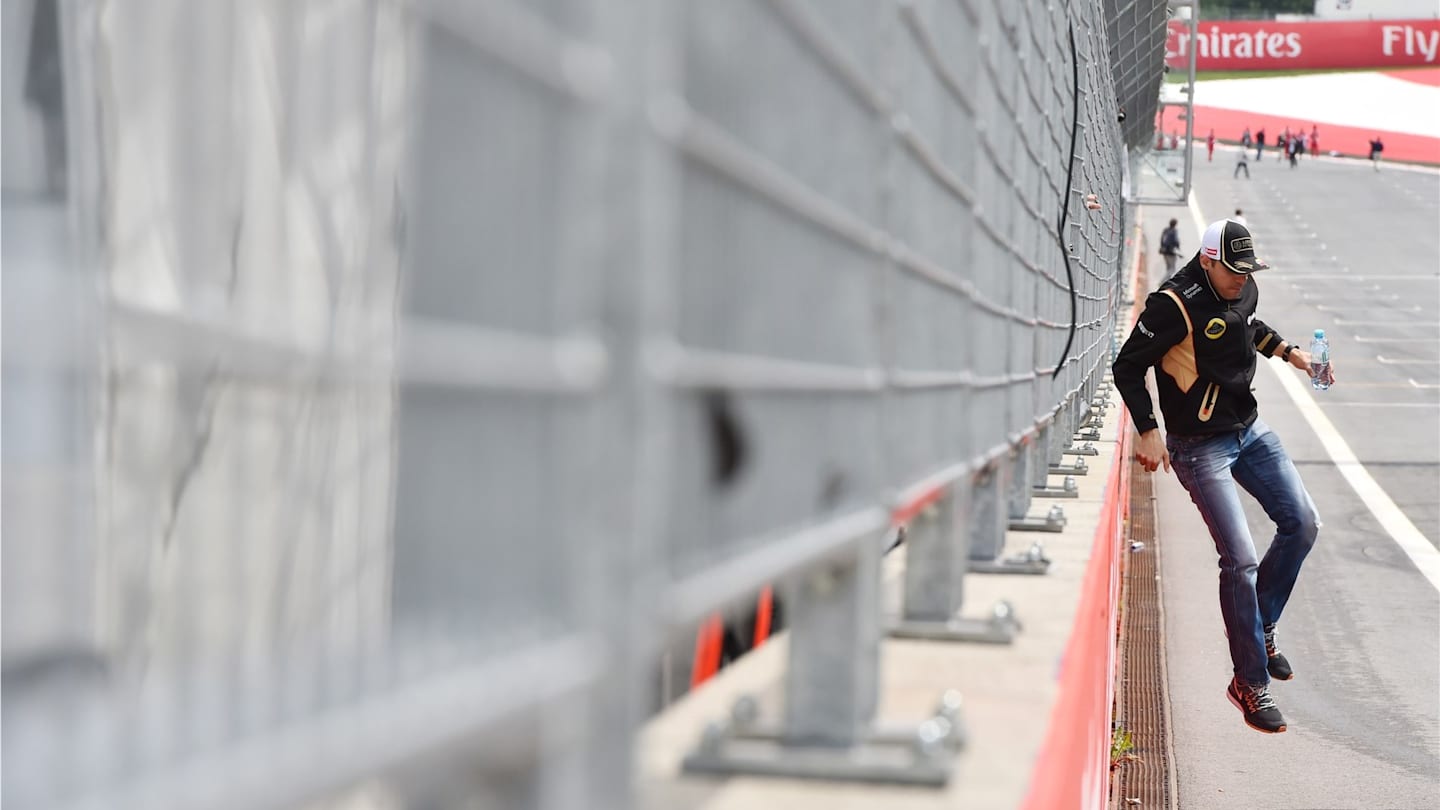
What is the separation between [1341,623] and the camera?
13125mm

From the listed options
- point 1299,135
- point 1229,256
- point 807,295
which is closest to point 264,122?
point 807,295

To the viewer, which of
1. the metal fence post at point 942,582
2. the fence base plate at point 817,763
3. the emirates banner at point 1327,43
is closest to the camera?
the fence base plate at point 817,763

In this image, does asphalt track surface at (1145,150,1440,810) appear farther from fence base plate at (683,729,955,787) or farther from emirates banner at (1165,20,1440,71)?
emirates banner at (1165,20,1440,71)

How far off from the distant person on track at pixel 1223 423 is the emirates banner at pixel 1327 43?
84468mm

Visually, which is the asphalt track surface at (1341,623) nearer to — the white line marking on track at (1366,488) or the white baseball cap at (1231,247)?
the white line marking on track at (1366,488)

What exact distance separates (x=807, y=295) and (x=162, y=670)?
1.19 metres

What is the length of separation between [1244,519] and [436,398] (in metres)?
6.28

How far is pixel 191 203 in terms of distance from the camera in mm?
1764

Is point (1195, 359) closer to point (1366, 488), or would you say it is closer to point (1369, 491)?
point (1369, 491)

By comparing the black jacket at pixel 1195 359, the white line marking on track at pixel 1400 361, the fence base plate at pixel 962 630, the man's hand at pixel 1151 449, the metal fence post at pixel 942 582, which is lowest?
the fence base plate at pixel 962 630

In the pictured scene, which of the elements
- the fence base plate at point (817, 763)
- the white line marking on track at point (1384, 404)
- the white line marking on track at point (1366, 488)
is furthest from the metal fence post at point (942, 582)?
the white line marking on track at point (1384, 404)

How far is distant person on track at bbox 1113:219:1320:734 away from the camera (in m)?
7.05

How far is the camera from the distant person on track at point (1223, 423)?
705 cm

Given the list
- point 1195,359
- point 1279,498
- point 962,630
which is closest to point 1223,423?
point 1195,359
